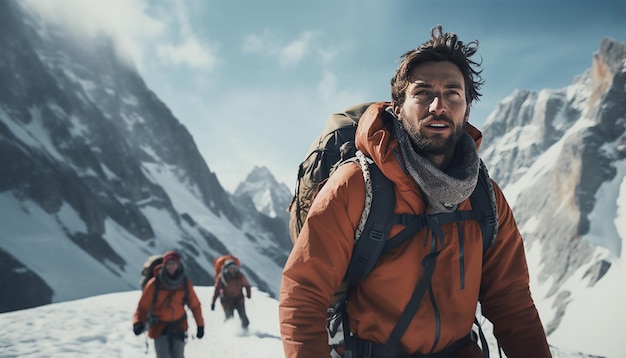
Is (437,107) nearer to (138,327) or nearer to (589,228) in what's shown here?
(138,327)

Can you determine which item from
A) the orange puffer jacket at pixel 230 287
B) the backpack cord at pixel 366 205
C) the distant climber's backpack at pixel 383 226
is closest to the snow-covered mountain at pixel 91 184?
the orange puffer jacket at pixel 230 287

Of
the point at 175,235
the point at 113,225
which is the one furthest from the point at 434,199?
the point at 175,235

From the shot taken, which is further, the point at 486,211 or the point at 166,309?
the point at 166,309

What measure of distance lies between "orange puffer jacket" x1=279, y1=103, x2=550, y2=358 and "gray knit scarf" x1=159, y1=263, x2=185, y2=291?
20.6 ft

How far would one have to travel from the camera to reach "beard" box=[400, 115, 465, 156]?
2.11m

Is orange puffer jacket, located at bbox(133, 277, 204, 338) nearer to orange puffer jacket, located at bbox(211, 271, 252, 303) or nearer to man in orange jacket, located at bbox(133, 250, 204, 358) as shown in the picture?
man in orange jacket, located at bbox(133, 250, 204, 358)

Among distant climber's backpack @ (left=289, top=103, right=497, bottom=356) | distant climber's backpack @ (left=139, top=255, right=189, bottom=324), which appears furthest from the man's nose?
distant climber's backpack @ (left=139, top=255, right=189, bottom=324)

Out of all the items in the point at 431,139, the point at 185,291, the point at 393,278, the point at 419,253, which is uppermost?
the point at 431,139

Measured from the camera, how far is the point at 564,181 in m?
89.2

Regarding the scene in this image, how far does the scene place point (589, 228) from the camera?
77.8 metres

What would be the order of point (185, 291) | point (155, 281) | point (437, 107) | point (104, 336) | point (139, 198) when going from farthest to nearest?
1. point (139, 198)
2. point (104, 336)
3. point (185, 291)
4. point (155, 281)
5. point (437, 107)

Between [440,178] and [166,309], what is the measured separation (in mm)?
6776

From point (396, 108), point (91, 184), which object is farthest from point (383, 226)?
point (91, 184)

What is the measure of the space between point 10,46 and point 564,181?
117611 mm
